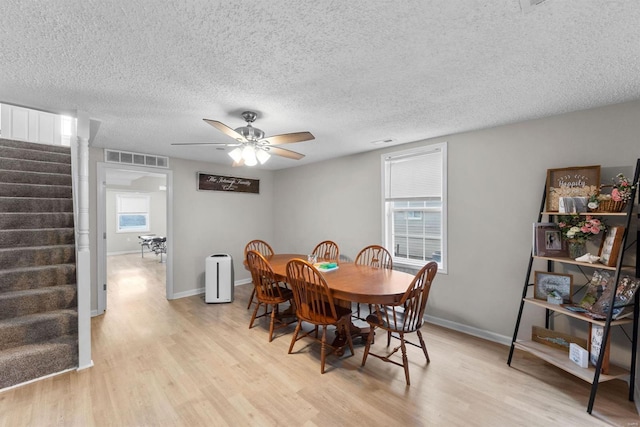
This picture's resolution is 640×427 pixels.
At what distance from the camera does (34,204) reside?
3238 millimetres

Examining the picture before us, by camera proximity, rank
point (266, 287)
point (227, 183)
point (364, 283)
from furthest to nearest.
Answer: point (227, 183) < point (266, 287) < point (364, 283)

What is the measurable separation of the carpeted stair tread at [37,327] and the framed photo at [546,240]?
4.31 meters

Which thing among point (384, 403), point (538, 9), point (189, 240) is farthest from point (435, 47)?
point (189, 240)

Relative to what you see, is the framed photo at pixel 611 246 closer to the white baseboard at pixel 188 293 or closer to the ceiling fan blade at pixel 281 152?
the ceiling fan blade at pixel 281 152

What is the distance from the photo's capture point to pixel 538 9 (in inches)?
49.2

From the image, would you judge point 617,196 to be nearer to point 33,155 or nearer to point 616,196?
point 616,196

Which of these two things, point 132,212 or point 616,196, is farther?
point 132,212

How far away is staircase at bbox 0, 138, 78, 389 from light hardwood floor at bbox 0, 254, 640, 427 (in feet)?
0.70

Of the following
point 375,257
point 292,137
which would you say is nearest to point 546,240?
point 375,257

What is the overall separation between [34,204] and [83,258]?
155 cm

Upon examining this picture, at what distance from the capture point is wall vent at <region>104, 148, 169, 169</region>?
3.91 meters

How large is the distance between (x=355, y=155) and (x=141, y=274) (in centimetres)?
549

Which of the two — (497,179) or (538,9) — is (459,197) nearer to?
(497,179)

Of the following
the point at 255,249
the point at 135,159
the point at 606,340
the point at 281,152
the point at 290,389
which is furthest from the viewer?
the point at 255,249
